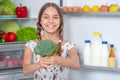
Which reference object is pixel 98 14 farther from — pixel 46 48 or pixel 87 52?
pixel 46 48

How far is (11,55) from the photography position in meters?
2.45

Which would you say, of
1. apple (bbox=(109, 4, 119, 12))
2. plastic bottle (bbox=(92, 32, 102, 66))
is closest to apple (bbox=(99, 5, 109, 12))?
apple (bbox=(109, 4, 119, 12))

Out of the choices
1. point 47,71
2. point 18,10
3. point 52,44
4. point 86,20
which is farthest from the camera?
point 18,10

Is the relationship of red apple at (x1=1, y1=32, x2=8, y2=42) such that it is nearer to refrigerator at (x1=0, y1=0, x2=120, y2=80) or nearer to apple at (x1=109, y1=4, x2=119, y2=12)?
refrigerator at (x1=0, y1=0, x2=120, y2=80)

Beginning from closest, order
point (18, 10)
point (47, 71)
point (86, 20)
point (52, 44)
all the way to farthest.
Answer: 1. point (52, 44)
2. point (47, 71)
3. point (86, 20)
4. point (18, 10)

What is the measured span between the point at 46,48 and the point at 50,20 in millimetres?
182

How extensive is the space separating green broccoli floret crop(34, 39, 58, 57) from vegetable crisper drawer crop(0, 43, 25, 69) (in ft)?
2.74

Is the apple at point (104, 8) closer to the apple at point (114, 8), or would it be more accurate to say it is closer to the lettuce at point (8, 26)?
the apple at point (114, 8)

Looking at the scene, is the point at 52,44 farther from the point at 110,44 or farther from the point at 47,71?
the point at 110,44

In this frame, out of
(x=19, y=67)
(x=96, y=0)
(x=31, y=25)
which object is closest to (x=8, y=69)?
(x=19, y=67)

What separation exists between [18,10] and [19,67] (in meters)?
0.54

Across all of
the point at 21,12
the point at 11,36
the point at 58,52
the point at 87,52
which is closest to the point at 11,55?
the point at 11,36

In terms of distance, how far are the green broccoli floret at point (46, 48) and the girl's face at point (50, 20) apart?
0.35 feet

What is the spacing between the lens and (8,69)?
7.69 feet
